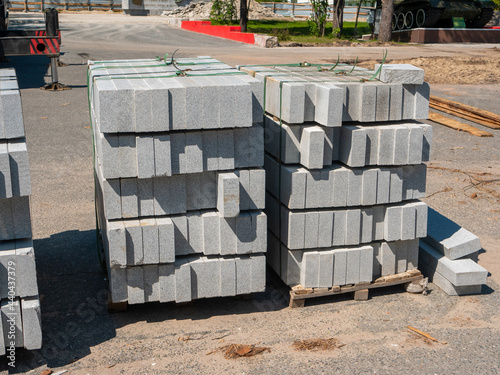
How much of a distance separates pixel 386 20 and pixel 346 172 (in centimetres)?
2571

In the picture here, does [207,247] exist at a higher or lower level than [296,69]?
lower

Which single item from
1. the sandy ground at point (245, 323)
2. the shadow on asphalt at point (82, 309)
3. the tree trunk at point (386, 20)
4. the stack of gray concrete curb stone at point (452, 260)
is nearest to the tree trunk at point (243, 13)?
the tree trunk at point (386, 20)

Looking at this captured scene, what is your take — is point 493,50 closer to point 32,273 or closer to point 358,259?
point 358,259

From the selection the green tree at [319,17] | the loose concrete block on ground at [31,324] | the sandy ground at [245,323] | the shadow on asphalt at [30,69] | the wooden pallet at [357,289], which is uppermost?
the green tree at [319,17]

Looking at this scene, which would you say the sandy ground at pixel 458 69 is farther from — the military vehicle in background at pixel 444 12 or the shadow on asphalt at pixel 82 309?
the shadow on asphalt at pixel 82 309

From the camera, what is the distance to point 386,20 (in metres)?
28.7

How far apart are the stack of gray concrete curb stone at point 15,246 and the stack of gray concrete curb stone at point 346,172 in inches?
83.9

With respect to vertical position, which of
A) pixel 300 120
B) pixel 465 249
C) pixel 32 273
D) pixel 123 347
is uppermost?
pixel 300 120

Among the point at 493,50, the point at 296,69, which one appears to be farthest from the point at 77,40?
the point at 296,69

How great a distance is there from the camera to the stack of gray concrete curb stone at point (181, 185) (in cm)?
448

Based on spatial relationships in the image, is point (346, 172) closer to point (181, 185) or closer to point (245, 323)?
point (181, 185)

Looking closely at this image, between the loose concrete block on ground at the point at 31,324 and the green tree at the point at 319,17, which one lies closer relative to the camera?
the loose concrete block on ground at the point at 31,324

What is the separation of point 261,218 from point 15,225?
1.93 metres

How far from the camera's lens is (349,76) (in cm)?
572
